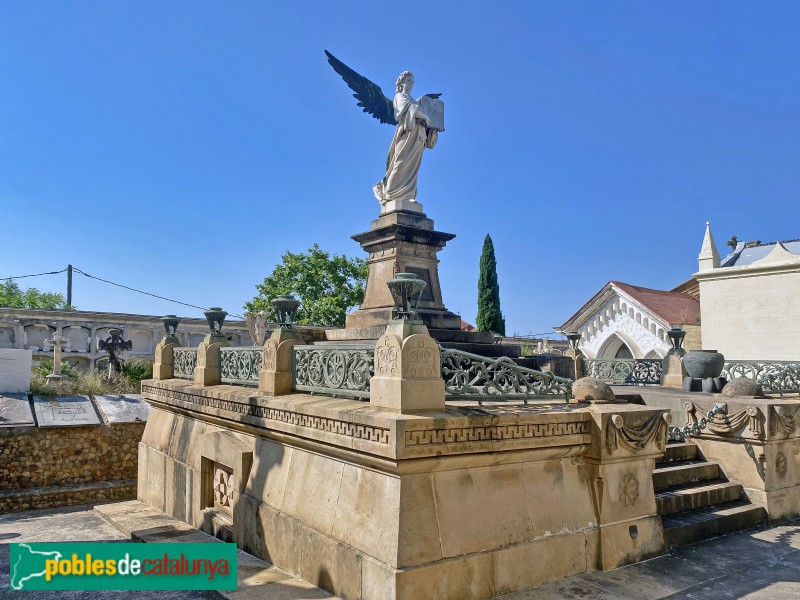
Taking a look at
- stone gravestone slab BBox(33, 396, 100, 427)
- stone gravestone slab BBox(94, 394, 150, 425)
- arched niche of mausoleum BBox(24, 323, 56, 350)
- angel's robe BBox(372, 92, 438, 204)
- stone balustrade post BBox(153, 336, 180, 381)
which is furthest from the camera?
arched niche of mausoleum BBox(24, 323, 56, 350)

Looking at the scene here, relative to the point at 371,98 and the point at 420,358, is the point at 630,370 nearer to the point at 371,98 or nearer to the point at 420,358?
the point at 371,98

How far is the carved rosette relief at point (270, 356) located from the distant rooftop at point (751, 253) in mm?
20397

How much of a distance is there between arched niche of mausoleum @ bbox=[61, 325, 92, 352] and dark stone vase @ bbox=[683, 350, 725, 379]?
22.3 meters

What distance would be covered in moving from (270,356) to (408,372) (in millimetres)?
2706

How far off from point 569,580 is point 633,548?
88 cm

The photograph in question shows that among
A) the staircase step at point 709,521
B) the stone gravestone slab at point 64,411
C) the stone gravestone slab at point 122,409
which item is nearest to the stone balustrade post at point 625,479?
the staircase step at point 709,521

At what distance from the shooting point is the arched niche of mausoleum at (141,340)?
2478 centimetres

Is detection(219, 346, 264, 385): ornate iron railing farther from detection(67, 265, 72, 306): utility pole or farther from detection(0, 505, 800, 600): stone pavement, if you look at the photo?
detection(67, 265, 72, 306): utility pole

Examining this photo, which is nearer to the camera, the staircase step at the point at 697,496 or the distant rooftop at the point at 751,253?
the staircase step at the point at 697,496

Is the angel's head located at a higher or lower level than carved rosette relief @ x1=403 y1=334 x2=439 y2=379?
higher

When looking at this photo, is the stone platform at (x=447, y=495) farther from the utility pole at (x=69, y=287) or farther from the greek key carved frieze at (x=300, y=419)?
the utility pole at (x=69, y=287)

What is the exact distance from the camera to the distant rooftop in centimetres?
2204

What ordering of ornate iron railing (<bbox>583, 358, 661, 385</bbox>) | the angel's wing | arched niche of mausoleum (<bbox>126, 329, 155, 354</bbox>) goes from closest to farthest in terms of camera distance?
the angel's wing → ornate iron railing (<bbox>583, 358, 661, 385</bbox>) → arched niche of mausoleum (<bbox>126, 329, 155, 354</bbox>)

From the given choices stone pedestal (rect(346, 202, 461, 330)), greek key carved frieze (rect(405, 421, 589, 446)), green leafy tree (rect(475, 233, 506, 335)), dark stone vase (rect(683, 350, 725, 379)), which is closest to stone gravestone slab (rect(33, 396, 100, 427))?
stone pedestal (rect(346, 202, 461, 330))
